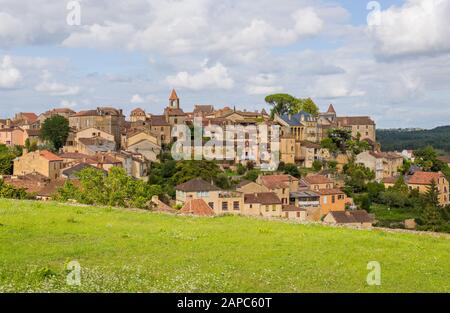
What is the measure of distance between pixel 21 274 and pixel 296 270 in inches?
266

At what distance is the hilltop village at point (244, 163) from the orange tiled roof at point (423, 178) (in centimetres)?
16

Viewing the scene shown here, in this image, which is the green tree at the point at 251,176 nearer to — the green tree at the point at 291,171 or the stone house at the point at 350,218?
the green tree at the point at 291,171

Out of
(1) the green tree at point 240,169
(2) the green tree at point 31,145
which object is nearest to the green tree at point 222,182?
(1) the green tree at point 240,169

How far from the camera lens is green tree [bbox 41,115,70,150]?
320 feet

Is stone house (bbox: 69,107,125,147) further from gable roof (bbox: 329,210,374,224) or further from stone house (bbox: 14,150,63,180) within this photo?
gable roof (bbox: 329,210,374,224)

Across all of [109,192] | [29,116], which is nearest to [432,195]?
[109,192]

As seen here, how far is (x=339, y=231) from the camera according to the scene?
2181cm

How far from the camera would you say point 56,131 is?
320 feet

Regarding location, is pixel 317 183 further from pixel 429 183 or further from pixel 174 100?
pixel 174 100

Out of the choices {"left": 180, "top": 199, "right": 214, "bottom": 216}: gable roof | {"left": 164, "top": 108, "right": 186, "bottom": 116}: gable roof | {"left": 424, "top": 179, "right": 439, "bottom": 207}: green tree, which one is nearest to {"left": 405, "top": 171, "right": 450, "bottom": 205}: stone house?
{"left": 424, "top": 179, "right": 439, "bottom": 207}: green tree

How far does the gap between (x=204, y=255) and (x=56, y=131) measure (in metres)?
87.0

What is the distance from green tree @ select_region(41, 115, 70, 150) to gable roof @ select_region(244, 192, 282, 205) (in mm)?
47389

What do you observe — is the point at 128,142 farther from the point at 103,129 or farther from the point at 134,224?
the point at 134,224
